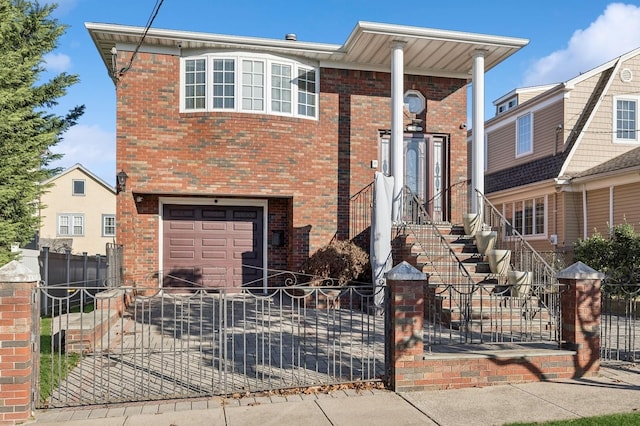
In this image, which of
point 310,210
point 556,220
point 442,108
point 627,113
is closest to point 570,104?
point 627,113

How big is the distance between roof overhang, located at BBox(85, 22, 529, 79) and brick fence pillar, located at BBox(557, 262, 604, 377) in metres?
6.93

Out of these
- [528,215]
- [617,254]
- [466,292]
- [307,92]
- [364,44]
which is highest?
[364,44]

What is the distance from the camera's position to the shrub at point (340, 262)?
10938 millimetres

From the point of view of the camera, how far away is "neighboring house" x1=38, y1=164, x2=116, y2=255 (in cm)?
3353

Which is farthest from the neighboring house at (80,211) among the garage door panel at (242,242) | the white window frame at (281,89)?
the white window frame at (281,89)

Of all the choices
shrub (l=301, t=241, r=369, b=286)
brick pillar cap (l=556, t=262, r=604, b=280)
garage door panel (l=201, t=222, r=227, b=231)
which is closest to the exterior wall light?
garage door panel (l=201, t=222, r=227, b=231)

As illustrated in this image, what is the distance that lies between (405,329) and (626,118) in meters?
15.9

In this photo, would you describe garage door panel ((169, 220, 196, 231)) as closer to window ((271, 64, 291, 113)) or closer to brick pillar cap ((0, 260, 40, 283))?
window ((271, 64, 291, 113))

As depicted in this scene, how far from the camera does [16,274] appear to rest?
485 centimetres

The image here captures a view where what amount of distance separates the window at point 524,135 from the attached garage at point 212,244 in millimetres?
11851

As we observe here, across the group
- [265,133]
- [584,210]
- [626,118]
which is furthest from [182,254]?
[626,118]

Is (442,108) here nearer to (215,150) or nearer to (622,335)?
(215,150)

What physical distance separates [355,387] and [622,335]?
560 centimetres

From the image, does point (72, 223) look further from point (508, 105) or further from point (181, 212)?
point (508, 105)
